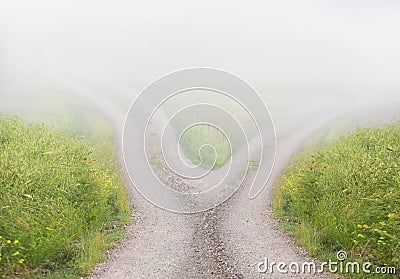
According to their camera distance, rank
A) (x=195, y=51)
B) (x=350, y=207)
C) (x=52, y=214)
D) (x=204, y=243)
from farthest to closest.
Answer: (x=195, y=51)
(x=204, y=243)
(x=350, y=207)
(x=52, y=214)

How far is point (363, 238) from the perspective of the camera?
10047mm

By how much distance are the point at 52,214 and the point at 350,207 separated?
7640mm

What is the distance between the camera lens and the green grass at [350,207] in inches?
378

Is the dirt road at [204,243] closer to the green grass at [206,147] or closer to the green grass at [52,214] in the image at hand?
the green grass at [52,214]

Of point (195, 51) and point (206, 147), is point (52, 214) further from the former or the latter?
point (195, 51)

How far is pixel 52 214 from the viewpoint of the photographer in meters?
11.0

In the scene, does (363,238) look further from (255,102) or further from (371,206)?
(255,102)

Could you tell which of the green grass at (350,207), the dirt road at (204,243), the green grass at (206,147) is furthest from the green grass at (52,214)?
the green grass at (206,147)

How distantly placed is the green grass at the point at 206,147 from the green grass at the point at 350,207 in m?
8.11

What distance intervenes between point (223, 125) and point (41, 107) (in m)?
13.6

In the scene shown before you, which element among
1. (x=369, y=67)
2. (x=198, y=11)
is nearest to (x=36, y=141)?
(x=369, y=67)

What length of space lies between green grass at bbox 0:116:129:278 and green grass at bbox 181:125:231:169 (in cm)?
923

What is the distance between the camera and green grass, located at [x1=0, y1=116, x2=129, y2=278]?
9914 millimetres

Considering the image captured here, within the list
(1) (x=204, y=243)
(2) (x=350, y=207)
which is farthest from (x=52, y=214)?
(2) (x=350, y=207)
